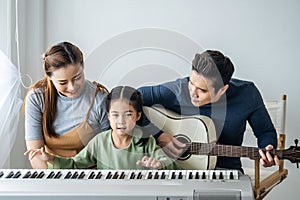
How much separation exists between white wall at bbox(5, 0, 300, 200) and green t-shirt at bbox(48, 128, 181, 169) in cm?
19

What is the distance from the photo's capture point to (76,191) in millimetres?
1968

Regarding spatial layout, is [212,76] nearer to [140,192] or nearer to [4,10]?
[140,192]

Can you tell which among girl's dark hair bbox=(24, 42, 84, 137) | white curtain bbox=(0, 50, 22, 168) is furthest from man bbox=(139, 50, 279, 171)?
white curtain bbox=(0, 50, 22, 168)

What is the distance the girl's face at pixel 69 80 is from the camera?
2123mm

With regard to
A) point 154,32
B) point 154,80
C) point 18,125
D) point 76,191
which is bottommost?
point 76,191

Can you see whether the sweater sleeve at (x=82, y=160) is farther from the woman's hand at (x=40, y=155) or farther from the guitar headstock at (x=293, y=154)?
the guitar headstock at (x=293, y=154)

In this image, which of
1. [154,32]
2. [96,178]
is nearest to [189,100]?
[154,32]

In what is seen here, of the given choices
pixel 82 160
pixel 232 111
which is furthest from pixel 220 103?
pixel 82 160

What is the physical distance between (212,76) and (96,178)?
0.52 m

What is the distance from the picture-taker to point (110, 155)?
2107 millimetres

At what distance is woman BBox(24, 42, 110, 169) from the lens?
214 cm


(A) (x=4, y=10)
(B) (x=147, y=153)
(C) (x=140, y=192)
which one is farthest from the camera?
(A) (x=4, y=10)

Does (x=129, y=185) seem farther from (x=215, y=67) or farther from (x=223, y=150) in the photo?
(x=215, y=67)

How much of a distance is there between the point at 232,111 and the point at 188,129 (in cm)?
16
